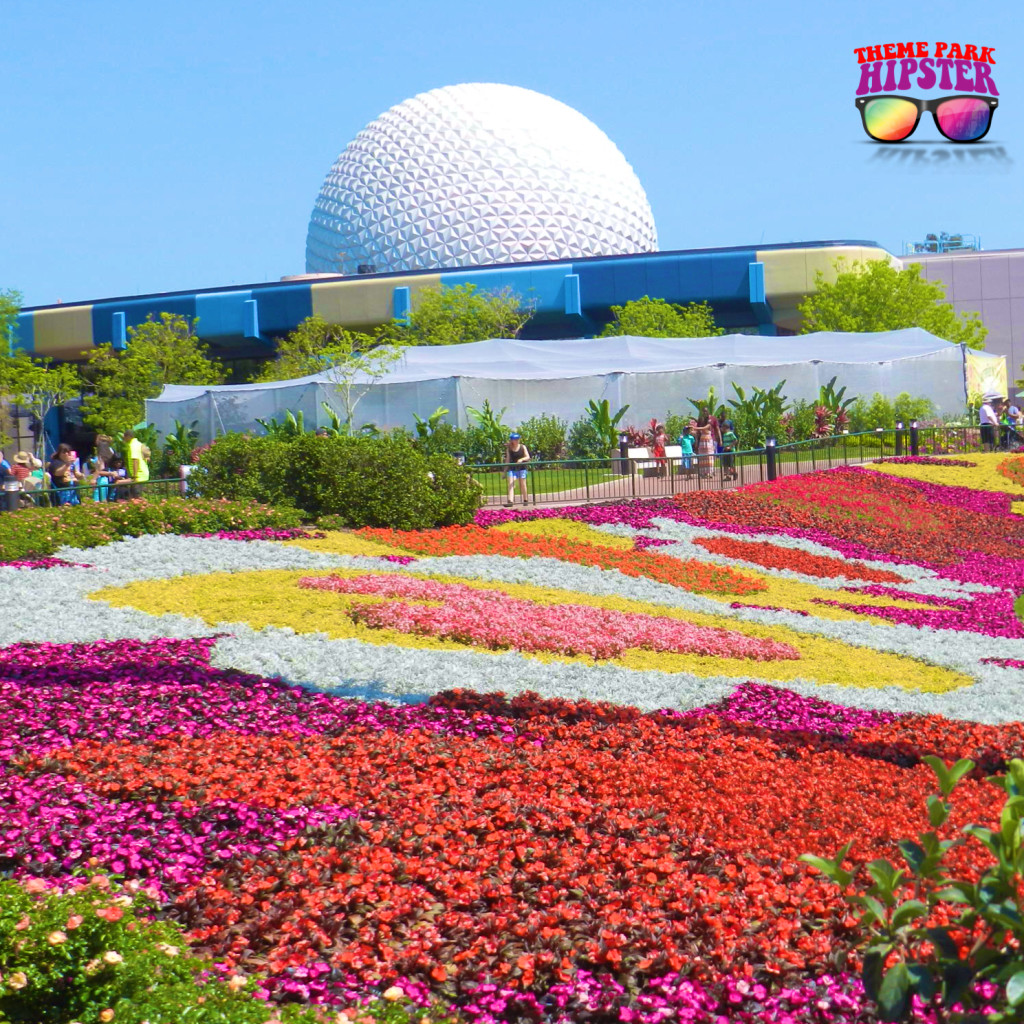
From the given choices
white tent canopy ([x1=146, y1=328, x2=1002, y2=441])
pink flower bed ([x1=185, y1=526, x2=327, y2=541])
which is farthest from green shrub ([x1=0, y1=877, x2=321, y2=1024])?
white tent canopy ([x1=146, y1=328, x2=1002, y2=441])

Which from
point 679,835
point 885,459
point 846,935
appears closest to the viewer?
point 846,935

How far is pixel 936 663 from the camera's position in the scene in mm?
10234

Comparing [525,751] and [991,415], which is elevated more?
[991,415]

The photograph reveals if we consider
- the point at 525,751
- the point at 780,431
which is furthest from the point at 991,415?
the point at 525,751

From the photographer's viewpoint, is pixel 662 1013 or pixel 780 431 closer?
pixel 662 1013

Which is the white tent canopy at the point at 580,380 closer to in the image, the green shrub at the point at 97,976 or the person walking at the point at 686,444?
the person walking at the point at 686,444

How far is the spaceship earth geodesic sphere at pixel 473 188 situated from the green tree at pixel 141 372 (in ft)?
40.8

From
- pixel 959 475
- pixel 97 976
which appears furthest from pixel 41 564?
pixel 959 475

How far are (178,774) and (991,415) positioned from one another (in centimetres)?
3082

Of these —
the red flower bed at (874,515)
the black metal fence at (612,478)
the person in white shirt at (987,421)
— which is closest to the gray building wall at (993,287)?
the person in white shirt at (987,421)

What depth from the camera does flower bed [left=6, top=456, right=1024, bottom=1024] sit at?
4.51m

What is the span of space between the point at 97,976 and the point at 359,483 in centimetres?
1372

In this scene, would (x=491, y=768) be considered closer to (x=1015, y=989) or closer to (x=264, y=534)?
(x=1015, y=989)

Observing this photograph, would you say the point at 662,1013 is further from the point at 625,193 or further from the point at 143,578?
the point at 625,193
